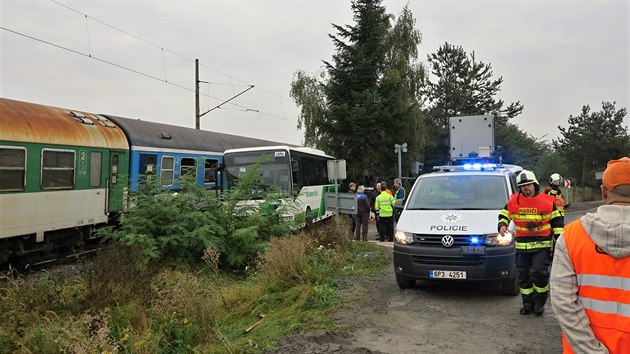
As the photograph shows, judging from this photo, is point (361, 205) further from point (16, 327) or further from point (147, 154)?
point (16, 327)

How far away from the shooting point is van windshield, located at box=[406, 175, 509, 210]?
7.24m

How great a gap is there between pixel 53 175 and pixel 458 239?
8161 millimetres

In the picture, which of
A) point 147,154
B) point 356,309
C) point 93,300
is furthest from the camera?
point 147,154

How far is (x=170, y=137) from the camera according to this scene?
14.1 meters

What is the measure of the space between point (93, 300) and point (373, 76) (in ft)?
71.8

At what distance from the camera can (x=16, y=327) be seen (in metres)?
4.57

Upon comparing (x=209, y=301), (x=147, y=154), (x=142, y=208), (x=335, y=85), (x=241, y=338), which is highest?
(x=335, y=85)

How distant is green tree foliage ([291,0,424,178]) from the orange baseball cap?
2163 centimetres

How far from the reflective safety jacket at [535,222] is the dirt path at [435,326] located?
0.89 meters

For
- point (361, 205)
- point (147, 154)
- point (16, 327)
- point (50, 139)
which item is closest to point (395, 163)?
point (361, 205)

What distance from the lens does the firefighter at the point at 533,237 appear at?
5.66m

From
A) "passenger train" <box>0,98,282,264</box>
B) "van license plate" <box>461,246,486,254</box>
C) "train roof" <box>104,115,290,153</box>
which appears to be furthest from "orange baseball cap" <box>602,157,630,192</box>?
"train roof" <box>104,115,290,153</box>

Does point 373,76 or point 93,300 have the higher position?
point 373,76

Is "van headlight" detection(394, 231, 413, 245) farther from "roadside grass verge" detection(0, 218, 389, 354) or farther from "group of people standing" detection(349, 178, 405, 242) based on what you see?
"group of people standing" detection(349, 178, 405, 242)
